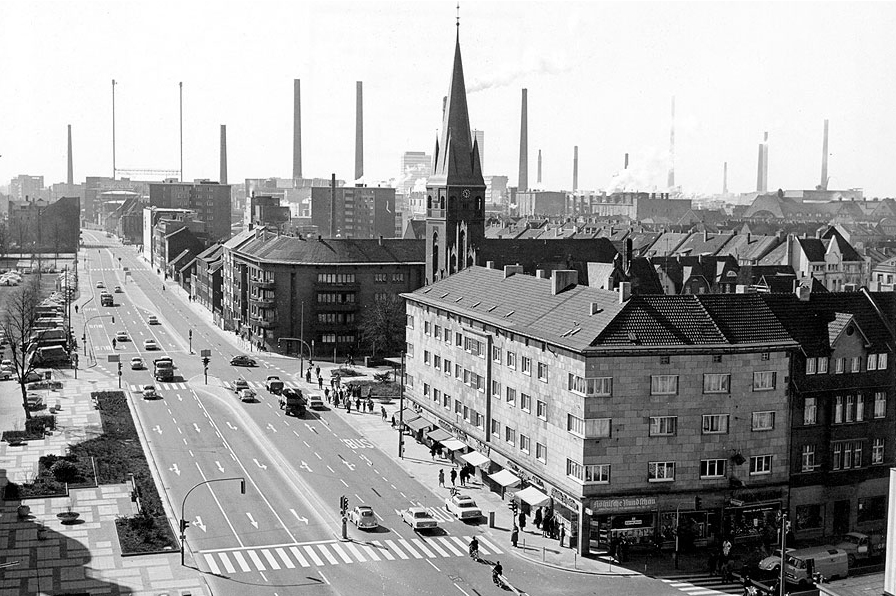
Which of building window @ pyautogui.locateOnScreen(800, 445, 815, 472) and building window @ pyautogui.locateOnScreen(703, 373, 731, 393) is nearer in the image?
building window @ pyautogui.locateOnScreen(703, 373, 731, 393)

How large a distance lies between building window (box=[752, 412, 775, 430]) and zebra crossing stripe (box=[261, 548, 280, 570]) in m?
30.2

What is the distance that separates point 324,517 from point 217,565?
34.3 ft

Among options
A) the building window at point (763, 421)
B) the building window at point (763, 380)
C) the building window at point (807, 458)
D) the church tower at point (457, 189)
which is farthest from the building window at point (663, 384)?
the church tower at point (457, 189)

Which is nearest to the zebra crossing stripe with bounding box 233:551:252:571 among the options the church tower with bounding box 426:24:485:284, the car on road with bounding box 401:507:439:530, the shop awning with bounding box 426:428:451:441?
the car on road with bounding box 401:507:439:530

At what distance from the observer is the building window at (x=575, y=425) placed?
62.7 metres

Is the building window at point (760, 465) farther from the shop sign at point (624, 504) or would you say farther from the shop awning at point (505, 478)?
the shop awning at point (505, 478)

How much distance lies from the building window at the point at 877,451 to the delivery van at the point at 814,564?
1133 centimetres

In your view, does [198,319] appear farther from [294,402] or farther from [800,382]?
[800,382]

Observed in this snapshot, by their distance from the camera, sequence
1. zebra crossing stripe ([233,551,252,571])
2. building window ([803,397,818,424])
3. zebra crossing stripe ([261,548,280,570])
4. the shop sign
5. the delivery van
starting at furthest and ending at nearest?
building window ([803,397,818,424]) < the shop sign < zebra crossing stripe ([261,548,280,570]) < zebra crossing stripe ([233,551,252,571]) < the delivery van

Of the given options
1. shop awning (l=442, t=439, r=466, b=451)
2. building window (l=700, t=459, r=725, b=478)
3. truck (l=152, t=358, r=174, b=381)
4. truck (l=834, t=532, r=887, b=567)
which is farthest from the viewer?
truck (l=152, t=358, r=174, b=381)

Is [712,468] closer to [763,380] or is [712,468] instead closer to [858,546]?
[763,380]

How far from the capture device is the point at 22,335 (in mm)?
104938

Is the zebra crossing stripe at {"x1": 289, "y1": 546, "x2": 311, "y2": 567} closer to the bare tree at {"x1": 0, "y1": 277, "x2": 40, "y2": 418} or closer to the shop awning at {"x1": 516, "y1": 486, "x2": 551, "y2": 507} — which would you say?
the shop awning at {"x1": 516, "y1": 486, "x2": 551, "y2": 507}

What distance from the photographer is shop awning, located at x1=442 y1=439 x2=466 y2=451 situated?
8032 centimetres
